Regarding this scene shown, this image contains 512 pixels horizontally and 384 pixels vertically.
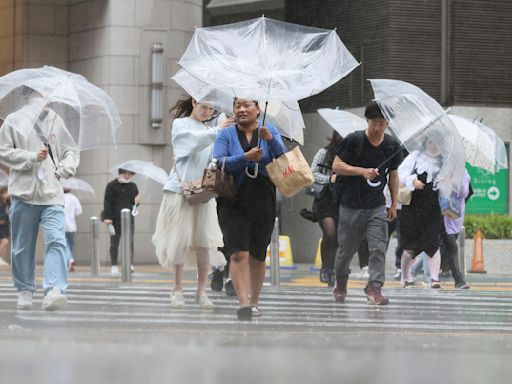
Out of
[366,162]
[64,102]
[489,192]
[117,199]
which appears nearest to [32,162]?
[64,102]

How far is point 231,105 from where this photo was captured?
44.6 ft

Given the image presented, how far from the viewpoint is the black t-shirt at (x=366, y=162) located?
1444cm

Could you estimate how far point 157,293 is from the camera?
1645 centimetres

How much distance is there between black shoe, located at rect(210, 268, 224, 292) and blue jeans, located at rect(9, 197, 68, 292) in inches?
152

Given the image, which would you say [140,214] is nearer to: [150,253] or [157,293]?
[150,253]

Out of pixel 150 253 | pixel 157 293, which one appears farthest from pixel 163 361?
pixel 150 253

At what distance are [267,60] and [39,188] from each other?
2.33 meters

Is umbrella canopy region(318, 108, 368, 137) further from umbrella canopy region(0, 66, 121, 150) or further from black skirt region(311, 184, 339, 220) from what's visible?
umbrella canopy region(0, 66, 121, 150)

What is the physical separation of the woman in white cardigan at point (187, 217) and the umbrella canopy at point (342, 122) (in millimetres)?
3725

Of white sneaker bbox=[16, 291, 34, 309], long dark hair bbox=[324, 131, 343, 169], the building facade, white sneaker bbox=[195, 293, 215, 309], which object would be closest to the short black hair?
white sneaker bbox=[195, 293, 215, 309]

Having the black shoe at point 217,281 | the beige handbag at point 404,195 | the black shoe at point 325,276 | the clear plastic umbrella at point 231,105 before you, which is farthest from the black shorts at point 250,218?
the black shoe at point 325,276

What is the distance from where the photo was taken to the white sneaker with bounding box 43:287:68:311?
13.0m

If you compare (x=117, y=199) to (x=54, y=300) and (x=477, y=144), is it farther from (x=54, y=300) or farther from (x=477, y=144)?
(x=54, y=300)

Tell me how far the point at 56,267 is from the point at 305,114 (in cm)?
2035
